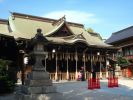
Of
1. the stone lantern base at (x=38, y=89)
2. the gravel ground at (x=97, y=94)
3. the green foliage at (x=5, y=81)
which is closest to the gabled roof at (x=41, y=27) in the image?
the green foliage at (x=5, y=81)

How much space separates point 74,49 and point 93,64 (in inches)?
168

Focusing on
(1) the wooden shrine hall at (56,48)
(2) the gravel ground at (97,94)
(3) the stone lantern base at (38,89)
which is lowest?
(2) the gravel ground at (97,94)

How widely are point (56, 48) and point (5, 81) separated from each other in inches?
515

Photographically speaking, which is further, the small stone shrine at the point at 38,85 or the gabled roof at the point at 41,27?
the gabled roof at the point at 41,27

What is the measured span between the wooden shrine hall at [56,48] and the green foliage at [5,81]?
768cm

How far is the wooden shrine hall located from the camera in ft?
89.4

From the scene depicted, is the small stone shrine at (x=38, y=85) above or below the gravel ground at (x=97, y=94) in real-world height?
above

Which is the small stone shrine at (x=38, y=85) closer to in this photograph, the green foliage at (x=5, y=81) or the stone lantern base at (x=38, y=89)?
the stone lantern base at (x=38, y=89)

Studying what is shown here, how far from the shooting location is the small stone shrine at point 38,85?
42.5 ft

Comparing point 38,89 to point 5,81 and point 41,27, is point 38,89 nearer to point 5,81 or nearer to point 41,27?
point 5,81

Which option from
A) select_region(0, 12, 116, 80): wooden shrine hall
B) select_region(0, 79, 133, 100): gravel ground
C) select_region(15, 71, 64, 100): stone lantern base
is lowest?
select_region(0, 79, 133, 100): gravel ground

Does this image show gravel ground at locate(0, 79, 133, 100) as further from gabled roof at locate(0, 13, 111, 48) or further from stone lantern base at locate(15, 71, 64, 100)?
gabled roof at locate(0, 13, 111, 48)

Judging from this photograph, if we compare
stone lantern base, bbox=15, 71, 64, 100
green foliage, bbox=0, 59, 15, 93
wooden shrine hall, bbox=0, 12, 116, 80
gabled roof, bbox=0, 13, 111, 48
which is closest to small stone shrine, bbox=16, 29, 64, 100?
stone lantern base, bbox=15, 71, 64, 100

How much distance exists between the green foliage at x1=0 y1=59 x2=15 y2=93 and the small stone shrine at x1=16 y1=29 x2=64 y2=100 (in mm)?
3479
